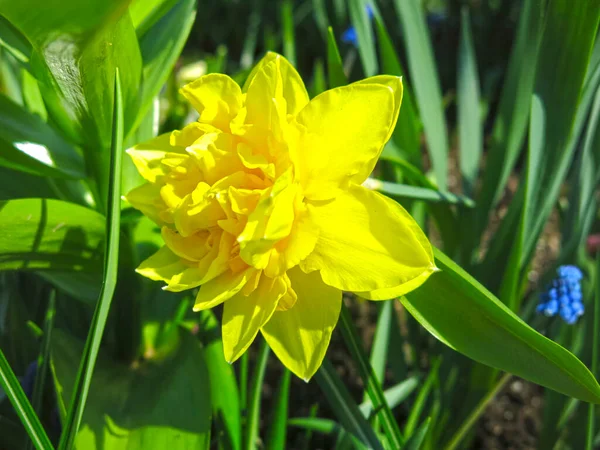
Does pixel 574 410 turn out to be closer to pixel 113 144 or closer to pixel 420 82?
pixel 420 82

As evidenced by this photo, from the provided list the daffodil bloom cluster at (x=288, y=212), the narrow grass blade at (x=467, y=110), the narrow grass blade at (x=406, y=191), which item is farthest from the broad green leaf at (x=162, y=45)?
the narrow grass blade at (x=467, y=110)

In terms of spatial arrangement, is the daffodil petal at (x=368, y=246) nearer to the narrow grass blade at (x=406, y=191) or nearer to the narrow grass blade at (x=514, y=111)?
the narrow grass blade at (x=406, y=191)

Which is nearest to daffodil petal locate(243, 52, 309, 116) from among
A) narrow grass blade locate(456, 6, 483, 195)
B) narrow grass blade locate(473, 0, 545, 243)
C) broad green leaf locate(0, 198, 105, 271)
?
broad green leaf locate(0, 198, 105, 271)

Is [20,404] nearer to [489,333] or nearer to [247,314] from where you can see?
[247,314]

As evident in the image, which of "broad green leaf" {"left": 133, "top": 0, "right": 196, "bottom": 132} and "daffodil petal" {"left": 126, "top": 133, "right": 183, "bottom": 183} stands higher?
"broad green leaf" {"left": 133, "top": 0, "right": 196, "bottom": 132}

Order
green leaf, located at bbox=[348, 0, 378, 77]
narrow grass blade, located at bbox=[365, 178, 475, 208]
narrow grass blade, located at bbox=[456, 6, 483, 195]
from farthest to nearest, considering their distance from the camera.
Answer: narrow grass blade, located at bbox=[456, 6, 483, 195] → green leaf, located at bbox=[348, 0, 378, 77] → narrow grass blade, located at bbox=[365, 178, 475, 208]

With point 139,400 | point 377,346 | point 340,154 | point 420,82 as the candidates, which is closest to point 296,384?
point 377,346

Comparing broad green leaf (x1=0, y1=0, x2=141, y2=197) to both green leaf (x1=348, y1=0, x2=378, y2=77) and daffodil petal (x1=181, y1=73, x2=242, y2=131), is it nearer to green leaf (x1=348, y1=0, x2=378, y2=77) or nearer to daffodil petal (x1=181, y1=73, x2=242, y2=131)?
daffodil petal (x1=181, y1=73, x2=242, y2=131)
